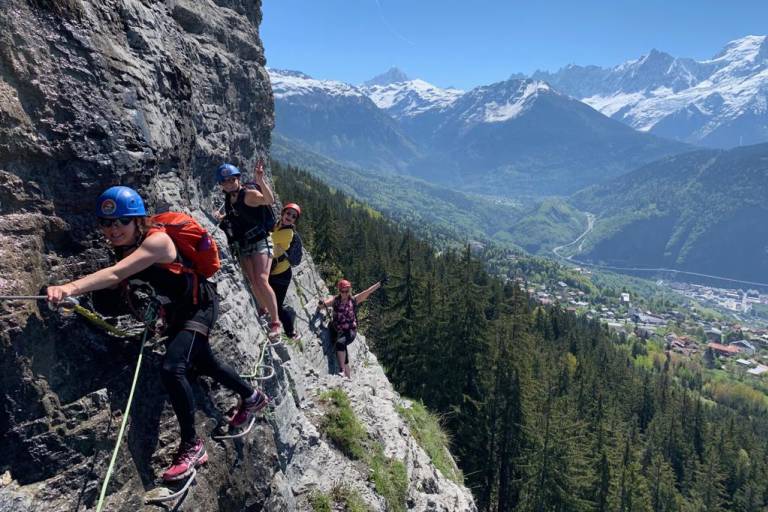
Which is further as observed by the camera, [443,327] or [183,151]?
[443,327]

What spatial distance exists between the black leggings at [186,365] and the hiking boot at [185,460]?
12 centimetres

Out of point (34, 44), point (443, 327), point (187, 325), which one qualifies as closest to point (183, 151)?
point (34, 44)

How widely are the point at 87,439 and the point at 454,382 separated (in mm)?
35034

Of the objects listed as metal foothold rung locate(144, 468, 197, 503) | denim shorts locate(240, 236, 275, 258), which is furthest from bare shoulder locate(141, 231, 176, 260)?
denim shorts locate(240, 236, 275, 258)

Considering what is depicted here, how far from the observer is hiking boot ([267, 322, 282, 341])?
9.56 metres

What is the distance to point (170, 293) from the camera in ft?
19.3

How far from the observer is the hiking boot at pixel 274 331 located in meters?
9.56

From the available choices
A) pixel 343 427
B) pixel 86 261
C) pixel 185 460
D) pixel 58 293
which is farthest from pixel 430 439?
pixel 58 293

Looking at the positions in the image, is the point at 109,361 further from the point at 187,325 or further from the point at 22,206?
the point at 22,206

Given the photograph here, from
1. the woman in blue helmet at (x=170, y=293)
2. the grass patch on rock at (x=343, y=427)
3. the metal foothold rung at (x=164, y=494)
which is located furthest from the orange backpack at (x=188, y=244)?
the grass patch on rock at (x=343, y=427)

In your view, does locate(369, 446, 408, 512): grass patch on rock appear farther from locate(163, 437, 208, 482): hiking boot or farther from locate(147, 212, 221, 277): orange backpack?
locate(147, 212, 221, 277): orange backpack

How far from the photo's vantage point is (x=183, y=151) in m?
8.41

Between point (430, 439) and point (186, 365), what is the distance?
50.9 ft

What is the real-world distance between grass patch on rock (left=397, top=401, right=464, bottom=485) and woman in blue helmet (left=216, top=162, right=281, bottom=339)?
9.07 meters
